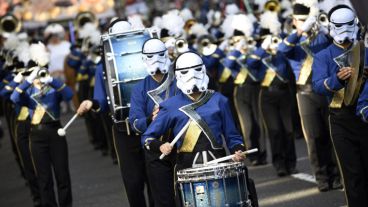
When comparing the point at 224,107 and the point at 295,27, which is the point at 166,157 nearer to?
the point at 224,107

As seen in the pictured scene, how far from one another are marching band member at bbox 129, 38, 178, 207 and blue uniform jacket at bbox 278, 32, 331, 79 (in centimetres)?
303

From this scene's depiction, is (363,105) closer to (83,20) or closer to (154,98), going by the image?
(154,98)

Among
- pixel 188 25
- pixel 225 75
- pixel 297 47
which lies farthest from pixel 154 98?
pixel 188 25

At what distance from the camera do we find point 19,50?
20062mm

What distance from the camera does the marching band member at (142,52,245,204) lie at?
1208 cm

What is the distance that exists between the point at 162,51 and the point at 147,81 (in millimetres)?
361

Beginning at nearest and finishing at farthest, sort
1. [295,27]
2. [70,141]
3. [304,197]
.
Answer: [304,197] → [295,27] → [70,141]

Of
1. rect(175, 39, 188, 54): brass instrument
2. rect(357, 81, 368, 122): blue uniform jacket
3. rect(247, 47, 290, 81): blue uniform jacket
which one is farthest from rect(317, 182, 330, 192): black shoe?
rect(357, 81, 368, 122): blue uniform jacket

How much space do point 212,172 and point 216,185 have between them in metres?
0.12

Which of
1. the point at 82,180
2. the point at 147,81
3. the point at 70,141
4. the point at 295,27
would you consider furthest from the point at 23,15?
the point at 147,81

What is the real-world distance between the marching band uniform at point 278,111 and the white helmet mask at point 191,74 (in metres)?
6.08

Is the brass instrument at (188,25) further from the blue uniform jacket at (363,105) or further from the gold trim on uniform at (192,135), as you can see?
the gold trim on uniform at (192,135)

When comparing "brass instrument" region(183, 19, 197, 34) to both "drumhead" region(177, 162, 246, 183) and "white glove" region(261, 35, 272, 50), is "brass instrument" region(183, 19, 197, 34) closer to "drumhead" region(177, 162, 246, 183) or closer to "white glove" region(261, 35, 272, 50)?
"white glove" region(261, 35, 272, 50)

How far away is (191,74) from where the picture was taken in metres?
12.1
